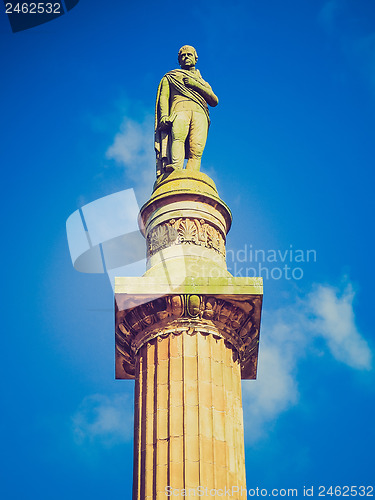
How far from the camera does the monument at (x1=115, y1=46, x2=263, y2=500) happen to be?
15.5 meters

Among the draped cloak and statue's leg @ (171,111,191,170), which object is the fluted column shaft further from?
the draped cloak

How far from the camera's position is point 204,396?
1627 centimetres

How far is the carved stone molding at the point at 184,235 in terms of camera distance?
63.2 ft

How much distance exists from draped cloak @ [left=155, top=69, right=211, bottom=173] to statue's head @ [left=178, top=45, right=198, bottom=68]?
13.4 inches

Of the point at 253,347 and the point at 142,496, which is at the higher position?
the point at 253,347

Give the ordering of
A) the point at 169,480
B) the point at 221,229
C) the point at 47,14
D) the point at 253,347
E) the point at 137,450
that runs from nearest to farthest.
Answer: the point at 169,480, the point at 137,450, the point at 253,347, the point at 221,229, the point at 47,14

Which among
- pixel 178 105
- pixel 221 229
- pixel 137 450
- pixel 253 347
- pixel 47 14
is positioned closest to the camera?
pixel 137 450

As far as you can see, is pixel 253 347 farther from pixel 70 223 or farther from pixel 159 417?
pixel 70 223

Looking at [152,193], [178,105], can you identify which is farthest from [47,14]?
[152,193]

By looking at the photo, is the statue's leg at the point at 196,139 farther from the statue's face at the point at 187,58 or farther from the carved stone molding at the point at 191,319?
the carved stone molding at the point at 191,319

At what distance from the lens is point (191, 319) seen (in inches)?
688

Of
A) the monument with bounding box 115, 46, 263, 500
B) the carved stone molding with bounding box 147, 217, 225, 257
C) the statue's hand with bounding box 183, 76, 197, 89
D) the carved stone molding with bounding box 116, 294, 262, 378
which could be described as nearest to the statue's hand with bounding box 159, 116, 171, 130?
the monument with bounding box 115, 46, 263, 500

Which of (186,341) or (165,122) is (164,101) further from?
(186,341)

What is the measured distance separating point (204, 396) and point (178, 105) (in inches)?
377
